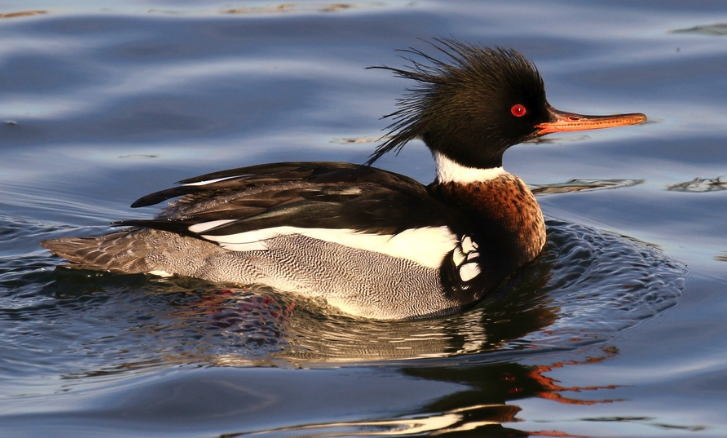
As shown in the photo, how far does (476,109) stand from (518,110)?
33cm

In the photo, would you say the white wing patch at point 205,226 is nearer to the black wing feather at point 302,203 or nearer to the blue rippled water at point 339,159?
the black wing feather at point 302,203

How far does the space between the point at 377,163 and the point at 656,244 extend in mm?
2599

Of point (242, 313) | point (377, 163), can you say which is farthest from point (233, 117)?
point (242, 313)

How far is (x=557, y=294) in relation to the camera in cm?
708

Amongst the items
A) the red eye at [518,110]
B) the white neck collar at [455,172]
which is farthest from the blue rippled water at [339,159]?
the red eye at [518,110]

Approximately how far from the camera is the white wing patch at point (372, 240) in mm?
6688

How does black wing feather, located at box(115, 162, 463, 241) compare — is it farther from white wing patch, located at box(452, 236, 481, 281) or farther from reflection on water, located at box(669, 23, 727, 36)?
reflection on water, located at box(669, 23, 727, 36)

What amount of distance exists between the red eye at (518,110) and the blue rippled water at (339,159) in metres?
1.02

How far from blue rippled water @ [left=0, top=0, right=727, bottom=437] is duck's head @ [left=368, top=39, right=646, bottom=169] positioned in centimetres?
90

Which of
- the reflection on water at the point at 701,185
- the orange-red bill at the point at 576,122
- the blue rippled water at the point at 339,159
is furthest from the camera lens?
the reflection on water at the point at 701,185

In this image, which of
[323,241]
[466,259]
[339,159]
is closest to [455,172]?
[466,259]

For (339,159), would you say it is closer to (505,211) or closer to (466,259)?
(505,211)

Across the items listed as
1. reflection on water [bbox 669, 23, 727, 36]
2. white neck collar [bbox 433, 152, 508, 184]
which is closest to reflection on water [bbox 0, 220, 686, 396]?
white neck collar [bbox 433, 152, 508, 184]

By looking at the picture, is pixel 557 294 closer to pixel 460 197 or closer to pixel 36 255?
pixel 460 197
